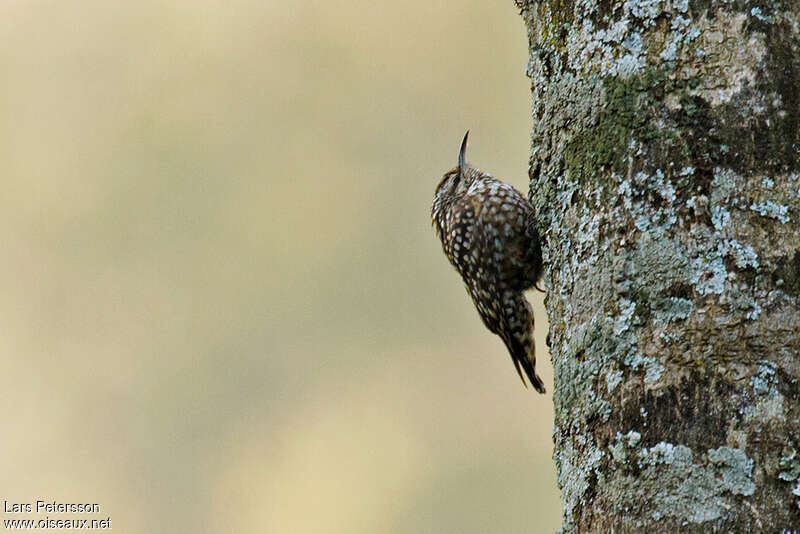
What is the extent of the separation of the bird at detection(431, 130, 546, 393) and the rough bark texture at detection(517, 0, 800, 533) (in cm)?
178

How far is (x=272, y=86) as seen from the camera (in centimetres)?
1175

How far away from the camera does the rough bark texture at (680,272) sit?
2672 millimetres

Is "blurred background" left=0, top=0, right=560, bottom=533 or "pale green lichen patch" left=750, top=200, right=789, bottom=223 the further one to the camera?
"blurred background" left=0, top=0, right=560, bottom=533

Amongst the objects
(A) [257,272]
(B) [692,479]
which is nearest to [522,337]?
(B) [692,479]

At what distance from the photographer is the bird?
502cm

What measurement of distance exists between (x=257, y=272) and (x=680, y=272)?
334 inches

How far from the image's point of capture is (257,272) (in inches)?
437

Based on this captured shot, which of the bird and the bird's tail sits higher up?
the bird

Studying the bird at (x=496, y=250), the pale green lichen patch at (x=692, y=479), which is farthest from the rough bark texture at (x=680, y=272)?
the bird at (x=496, y=250)

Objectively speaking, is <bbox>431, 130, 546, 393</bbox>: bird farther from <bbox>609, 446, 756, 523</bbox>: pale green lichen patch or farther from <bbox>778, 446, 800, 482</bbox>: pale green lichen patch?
<bbox>778, 446, 800, 482</bbox>: pale green lichen patch

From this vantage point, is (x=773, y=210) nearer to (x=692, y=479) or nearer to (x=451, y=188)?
(x=692, y=479)

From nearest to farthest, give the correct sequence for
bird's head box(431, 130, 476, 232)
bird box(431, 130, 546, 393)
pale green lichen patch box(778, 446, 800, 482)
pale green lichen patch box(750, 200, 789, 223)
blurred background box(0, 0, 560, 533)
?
pale green lichen patch box(778, 446, 800, 482)
pale green lichen patch box(750, 200, 789, 223)
bird box(431, 130, 546, 393)
bird's head box(431, 130, 476, 232)
blurred background box(0, 0, 560, 533)

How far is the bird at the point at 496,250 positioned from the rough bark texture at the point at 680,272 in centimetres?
178

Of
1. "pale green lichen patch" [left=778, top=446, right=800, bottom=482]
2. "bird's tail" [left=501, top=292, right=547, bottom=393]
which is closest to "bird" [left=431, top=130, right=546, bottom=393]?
"bird's tail" [left=501, top=292, right=547, bottom=393]
